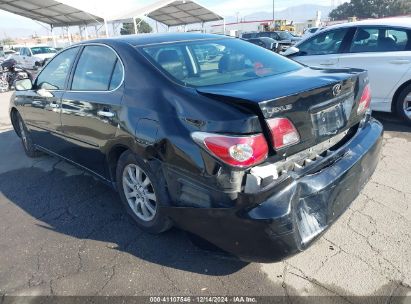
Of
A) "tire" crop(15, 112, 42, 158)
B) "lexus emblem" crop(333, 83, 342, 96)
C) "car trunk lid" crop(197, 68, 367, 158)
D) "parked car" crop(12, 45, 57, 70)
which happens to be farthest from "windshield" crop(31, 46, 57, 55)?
"lexus emblem" crop(333, 83, 342, 96)

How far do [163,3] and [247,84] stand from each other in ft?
88.5

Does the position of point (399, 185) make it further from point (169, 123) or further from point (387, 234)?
point (169, 123)

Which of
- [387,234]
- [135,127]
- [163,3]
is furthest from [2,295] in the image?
[163,3]

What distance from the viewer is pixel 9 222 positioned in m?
3.55

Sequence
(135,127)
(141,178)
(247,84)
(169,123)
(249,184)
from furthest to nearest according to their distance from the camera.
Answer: (141,178) → (135,127) → (247,84) → (169,123) → (249,184)

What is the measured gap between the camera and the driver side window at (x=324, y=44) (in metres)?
6.05

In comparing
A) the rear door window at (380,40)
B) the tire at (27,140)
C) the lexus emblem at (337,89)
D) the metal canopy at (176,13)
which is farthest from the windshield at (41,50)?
the lexus emblem at (337,89)

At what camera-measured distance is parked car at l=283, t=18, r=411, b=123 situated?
17.7 feet

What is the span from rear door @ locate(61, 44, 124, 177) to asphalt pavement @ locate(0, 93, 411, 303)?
23.0 inches

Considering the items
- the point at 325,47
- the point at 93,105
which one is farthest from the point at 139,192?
the point at 325,47

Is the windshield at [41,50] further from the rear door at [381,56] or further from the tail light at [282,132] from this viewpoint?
the tail light at [282,132]

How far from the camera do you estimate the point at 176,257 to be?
2793 millimetres

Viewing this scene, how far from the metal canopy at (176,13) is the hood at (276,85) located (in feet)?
81.4

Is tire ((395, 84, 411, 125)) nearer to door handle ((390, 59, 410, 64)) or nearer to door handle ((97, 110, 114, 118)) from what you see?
door handle ((390, 59, 410, 64))
